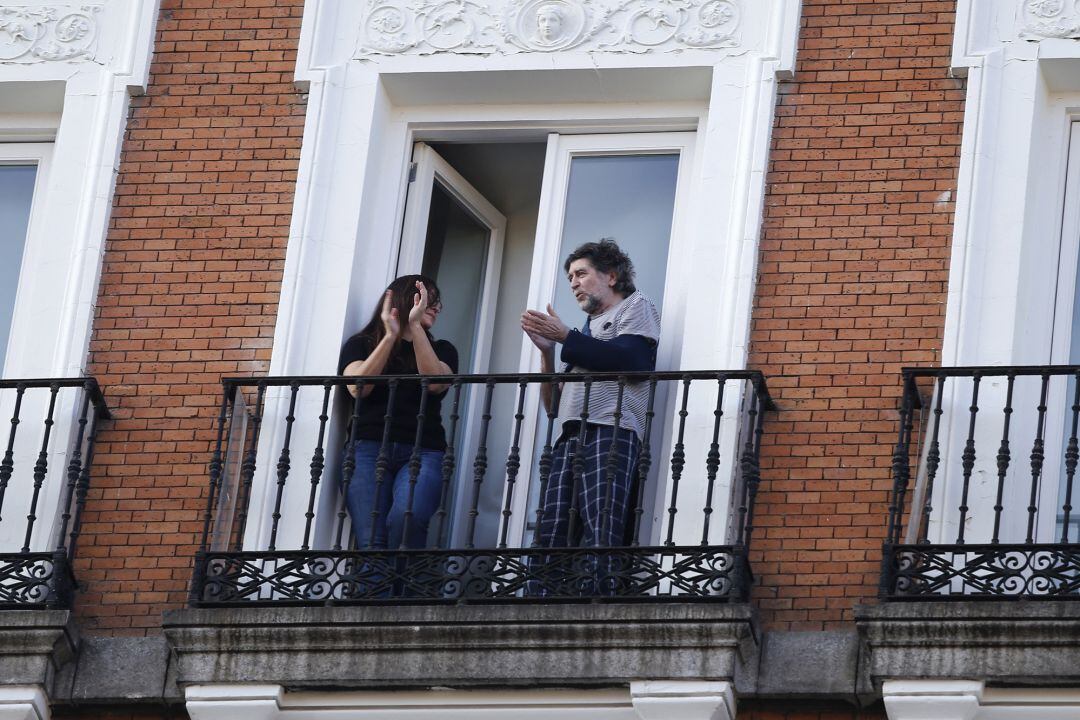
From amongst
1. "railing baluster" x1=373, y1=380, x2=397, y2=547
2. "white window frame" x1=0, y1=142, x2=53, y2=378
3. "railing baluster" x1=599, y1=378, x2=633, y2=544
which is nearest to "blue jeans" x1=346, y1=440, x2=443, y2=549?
"railing baluster" x1=373, y1=380, x2=397, y2=547

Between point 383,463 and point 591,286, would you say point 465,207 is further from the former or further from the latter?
point 383,463

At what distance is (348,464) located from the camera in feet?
46.0

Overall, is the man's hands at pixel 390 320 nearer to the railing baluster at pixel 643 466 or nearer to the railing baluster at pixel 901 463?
the railing baluster at pixel 643 466

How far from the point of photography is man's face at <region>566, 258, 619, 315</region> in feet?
47.4

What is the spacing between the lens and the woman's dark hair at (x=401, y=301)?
1451 centimetres

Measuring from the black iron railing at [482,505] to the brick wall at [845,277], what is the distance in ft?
0.82

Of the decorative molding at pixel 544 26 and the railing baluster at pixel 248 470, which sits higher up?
the decorative molding at pixel 544 26

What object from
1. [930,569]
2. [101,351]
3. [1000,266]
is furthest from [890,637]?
[101,351]

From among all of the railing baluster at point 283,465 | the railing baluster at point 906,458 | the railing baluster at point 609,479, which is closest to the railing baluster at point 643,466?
the railing baluster at point 609,479

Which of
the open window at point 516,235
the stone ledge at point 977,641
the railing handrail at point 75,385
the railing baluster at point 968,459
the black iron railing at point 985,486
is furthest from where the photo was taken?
the open window at point 516,235

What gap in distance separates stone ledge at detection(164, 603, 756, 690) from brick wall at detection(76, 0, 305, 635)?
62 cm

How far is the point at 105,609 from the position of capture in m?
14.0

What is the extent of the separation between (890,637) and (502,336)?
3.17m

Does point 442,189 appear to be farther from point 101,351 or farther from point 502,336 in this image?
point 101,351
